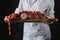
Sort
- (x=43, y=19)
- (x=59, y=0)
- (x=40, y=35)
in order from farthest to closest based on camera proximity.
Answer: (x=59, y=0)
(x=40, y=35)
(x=43, y=19)

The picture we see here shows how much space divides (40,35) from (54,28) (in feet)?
2.04

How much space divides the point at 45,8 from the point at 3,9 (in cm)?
68

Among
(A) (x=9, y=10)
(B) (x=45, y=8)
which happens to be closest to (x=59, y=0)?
(A) (x=9, y=10)

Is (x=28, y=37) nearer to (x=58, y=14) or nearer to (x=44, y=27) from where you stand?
(x=44, y=27)

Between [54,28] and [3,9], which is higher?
[3,9]

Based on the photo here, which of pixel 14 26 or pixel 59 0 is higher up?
pixel 59 0

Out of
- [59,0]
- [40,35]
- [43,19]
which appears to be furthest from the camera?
[59,0]

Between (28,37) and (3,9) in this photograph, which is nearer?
(28,37)

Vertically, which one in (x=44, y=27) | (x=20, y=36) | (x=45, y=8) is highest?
(x=45, y=8)

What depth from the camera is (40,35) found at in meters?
1.62

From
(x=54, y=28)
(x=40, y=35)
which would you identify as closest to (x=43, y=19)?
(x=40, y=35)

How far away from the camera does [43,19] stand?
1.35m

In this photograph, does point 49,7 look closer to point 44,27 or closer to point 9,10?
point 44,27

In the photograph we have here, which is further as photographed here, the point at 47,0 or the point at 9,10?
the point at 9,10
